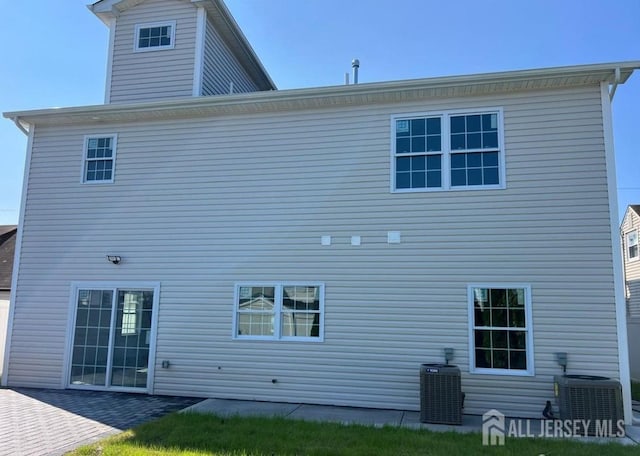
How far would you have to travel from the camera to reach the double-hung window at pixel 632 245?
19.9 meters

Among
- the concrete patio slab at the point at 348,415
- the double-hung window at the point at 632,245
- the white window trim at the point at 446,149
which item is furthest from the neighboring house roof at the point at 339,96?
the double-hung window at the point at 632,245

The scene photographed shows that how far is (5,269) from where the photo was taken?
61.6 ft

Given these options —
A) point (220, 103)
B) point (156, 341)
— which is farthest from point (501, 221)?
point (156, 341)

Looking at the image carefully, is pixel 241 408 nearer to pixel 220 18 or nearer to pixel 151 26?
pixel 220 18

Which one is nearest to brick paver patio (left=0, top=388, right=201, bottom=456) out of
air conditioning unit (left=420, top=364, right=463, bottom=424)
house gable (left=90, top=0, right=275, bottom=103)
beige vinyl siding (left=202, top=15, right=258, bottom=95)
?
air conditioning unit (left=420, top=364, right=463, bottom=424)

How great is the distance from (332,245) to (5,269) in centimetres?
1626

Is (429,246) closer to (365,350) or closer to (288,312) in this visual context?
(365,350)

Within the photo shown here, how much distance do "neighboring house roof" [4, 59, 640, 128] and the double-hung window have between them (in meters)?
15.1

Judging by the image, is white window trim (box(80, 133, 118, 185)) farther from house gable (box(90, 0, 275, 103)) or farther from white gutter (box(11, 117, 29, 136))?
white gutter (box(11, 117, 29, 136))

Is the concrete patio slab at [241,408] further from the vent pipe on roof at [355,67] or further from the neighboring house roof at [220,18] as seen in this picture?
the neighboring house roof at [220,18]

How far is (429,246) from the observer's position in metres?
8.12

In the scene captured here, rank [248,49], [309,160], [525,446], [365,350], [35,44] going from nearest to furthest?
[525,446], [365,350], [309,160], [35,44], [248,49]

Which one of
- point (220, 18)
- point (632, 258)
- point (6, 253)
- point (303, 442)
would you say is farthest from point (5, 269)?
point (632, 258)

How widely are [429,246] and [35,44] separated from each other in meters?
10.2
